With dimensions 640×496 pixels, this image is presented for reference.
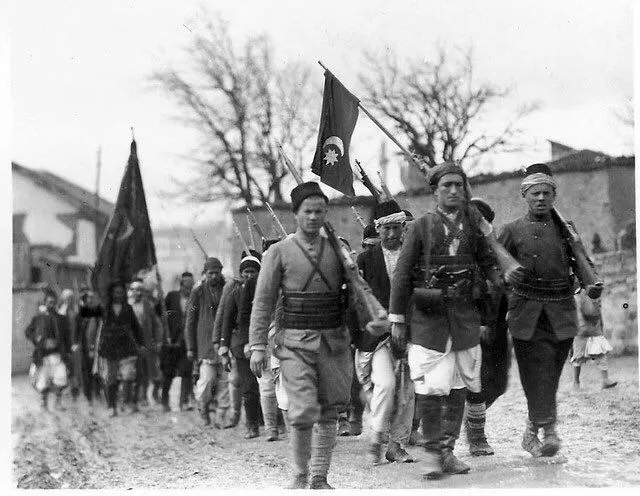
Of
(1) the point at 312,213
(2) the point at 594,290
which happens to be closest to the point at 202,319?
(1) the point at 312,213

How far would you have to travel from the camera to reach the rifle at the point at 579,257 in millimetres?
7137

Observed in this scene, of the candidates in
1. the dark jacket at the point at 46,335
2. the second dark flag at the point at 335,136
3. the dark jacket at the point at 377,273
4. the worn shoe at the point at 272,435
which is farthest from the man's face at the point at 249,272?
the dark jacket at the point at 46,335

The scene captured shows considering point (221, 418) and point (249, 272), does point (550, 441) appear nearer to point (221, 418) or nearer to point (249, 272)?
point (249, 272)

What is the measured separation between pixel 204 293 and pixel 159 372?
3783 mm

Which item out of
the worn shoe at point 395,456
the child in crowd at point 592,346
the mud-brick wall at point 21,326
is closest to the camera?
the worn shoe at point 395,456

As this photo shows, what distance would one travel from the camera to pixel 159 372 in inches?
584

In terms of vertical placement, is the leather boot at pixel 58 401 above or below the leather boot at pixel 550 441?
below

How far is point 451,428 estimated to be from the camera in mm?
6926

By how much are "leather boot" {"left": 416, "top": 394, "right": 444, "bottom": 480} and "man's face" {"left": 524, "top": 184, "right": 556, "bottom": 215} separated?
1.54m

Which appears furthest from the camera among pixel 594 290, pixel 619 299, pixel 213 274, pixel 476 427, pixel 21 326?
pixel 21 326

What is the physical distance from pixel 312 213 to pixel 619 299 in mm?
6245

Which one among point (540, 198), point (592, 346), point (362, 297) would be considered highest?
point (540, 198)

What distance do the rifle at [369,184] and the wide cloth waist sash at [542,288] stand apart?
1.77 m

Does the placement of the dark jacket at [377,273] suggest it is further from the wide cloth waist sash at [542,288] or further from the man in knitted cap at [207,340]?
the man in knitted cap at [207,340]
